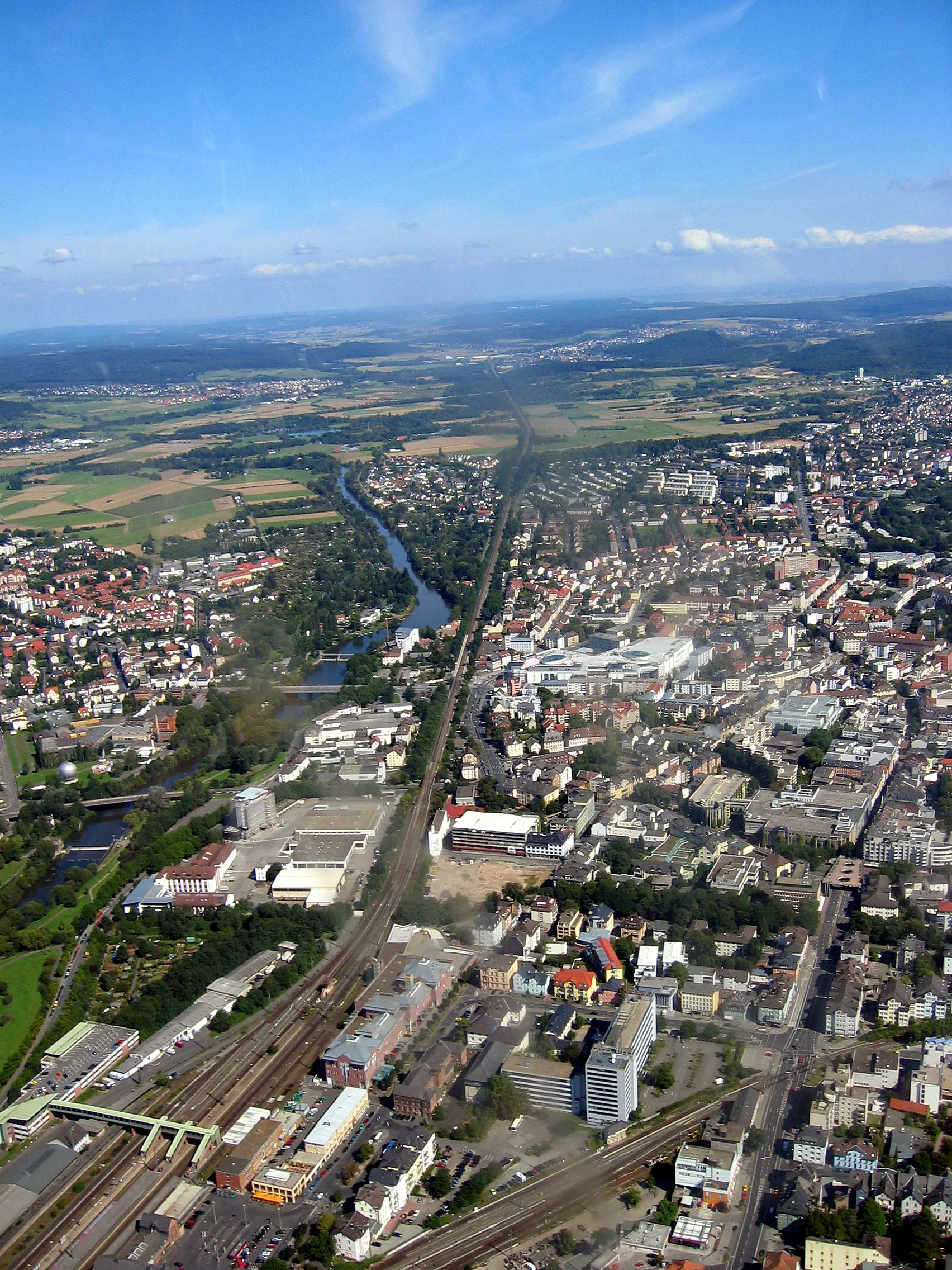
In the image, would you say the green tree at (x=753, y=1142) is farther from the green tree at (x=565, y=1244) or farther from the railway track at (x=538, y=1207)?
the green tree at (x=565, y=1244)

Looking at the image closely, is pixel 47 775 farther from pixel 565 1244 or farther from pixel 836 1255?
pixel 836 1255

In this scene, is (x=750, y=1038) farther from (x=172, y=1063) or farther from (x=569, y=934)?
(x=172, y=1063)

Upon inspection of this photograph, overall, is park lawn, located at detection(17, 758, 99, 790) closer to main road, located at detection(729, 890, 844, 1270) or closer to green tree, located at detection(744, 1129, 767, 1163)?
main road, located at detection(729, 890, 844, 1270)

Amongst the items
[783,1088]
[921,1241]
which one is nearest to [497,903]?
[783,1088]

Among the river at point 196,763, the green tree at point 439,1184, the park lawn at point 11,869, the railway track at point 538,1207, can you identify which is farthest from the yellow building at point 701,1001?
the park lawn at point 11,869

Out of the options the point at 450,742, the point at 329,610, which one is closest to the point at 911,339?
the point at 329,610
